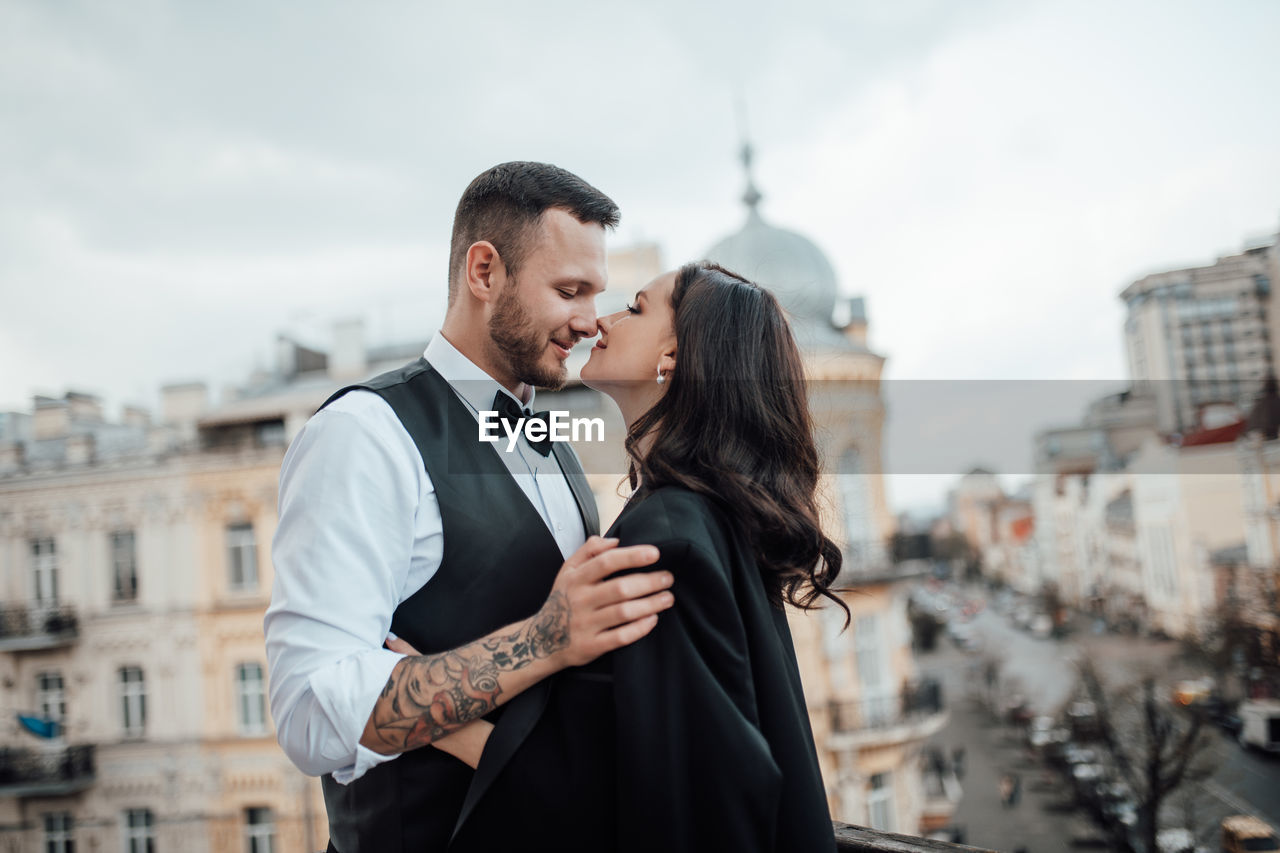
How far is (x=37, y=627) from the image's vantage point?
970cm

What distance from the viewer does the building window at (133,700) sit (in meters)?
9.93

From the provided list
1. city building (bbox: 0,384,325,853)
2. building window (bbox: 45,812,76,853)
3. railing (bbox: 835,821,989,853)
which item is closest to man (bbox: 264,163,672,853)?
railing (bbox: 835,821,989,853)

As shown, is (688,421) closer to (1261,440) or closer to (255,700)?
(1261,440)

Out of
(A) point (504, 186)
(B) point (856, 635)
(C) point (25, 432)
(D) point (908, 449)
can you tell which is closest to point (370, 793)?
(A) point (504, 186)

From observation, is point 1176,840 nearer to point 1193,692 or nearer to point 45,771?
point 1193,692

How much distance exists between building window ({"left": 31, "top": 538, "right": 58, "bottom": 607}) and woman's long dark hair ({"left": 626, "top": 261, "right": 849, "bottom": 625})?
1136 cm

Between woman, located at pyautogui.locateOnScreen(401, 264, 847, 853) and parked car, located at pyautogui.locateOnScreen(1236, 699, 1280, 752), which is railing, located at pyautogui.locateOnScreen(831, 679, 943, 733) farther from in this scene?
woman, located at pyautogui.locateOnScreen(401, 264, 847, 853)

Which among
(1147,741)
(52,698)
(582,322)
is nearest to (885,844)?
(582,322)

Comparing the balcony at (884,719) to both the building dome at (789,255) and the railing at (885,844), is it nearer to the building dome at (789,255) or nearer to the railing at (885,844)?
the building dome at (789,255)

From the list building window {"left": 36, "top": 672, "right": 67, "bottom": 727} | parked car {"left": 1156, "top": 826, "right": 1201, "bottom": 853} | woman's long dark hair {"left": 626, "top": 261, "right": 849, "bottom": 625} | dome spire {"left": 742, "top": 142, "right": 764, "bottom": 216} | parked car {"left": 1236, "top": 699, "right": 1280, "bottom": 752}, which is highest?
dome spire {"left": 742, "top": 142, "right": 764, "bottom": 216}

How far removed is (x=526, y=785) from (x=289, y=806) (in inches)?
411

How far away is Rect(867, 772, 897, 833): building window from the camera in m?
8.83

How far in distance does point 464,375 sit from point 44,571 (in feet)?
37.2

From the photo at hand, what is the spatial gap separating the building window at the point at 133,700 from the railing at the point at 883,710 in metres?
8.20
